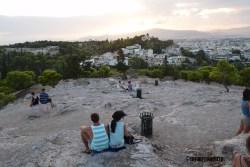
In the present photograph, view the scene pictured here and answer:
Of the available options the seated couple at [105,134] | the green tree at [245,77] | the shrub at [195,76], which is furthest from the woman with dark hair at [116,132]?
the shrub at [195,76]

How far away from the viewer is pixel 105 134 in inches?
376

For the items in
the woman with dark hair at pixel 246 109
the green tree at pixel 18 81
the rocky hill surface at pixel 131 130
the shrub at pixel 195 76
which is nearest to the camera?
the rocky hill surface at pixel 131 130

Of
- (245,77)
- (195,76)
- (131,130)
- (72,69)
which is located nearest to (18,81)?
(72,69)

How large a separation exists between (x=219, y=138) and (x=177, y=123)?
297cm

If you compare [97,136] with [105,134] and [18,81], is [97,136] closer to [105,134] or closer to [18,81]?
[105,134]

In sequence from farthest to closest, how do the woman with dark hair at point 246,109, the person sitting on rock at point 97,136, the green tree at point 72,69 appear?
the green tree at point 72,69, the woman with dark hair at point 246,109, the person sitting on rock at point 97,136

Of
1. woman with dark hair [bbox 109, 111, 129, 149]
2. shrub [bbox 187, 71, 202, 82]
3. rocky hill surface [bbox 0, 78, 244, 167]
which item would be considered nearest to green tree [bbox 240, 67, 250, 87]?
shrub [bbox 187, 71, 202, 82]

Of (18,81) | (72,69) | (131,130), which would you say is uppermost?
(131,130)

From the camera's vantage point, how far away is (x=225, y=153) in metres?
10.7

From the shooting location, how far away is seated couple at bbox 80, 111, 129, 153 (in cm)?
948

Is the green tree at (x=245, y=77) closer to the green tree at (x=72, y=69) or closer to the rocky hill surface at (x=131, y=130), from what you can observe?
the green tree at (x=72, y=69)

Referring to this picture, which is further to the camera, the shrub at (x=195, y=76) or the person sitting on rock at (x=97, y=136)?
the shrub at (x=195, y=76)

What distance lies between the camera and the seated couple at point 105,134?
9484mm

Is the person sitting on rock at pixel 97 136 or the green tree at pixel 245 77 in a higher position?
the person sitting on rock at pixel 97 136
